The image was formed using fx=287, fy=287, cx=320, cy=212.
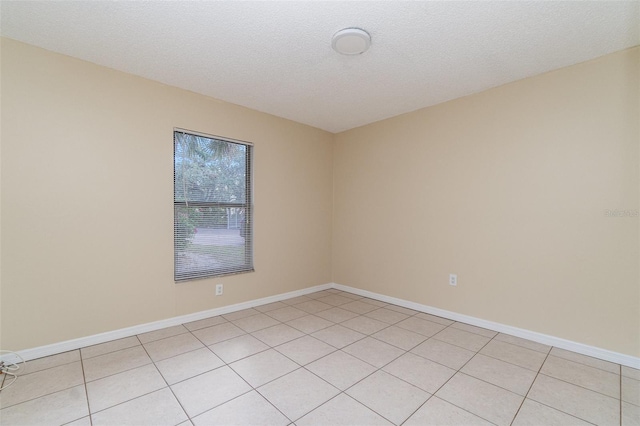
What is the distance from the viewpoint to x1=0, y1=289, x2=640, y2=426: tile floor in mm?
1634

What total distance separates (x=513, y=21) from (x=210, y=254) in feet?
10.9

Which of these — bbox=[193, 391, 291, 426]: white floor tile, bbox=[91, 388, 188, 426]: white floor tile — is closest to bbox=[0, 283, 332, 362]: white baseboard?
bbox=[91, 388, 188, 426]: white floor tile

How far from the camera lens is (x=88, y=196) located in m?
2.48

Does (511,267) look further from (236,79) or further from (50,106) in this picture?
(50,106)

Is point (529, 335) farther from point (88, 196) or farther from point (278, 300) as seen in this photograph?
point (88, 196)

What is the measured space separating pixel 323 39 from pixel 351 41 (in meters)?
0.21

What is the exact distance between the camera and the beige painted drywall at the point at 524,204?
88.7 inches

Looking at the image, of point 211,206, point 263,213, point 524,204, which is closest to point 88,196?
point 211,206

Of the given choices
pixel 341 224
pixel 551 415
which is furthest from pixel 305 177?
pixel 551 415

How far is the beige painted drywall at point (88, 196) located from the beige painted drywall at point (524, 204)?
205cm

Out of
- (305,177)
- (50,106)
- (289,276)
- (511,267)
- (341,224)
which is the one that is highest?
(50,106)

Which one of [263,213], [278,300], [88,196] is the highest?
[88,196]

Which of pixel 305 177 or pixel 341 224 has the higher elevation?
pixel 305 177

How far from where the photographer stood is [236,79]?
9.07 feet
